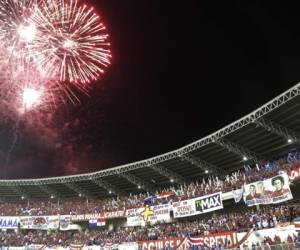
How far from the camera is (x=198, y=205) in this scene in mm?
38750

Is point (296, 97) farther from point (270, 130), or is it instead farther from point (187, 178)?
point (187, 178)

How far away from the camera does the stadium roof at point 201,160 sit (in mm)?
33438

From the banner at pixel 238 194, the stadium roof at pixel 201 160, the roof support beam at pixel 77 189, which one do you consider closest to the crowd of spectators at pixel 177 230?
the banner at pixel 238 194

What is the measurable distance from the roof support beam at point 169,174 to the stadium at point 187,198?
13 cm

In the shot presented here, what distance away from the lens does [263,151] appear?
38469mm

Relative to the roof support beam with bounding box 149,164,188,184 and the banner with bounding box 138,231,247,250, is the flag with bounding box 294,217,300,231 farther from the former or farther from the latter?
the roof support beam with bounding box 149,164,188,184

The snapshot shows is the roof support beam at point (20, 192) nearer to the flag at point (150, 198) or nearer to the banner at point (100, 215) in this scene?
the banner at point (100, 215)

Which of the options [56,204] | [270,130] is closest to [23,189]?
[56,204]

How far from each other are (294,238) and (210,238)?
8954 mm

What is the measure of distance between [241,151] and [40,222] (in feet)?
95.7

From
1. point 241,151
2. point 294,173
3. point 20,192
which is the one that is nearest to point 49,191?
point 20,192

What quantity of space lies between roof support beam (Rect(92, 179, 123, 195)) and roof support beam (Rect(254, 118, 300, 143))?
26273 millimetres

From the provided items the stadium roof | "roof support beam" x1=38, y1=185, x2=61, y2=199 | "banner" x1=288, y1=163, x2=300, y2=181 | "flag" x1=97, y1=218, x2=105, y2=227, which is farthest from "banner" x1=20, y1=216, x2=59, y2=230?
"banner" x1=288, y1=163, x2=300, y2=181

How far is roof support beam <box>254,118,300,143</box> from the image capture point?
110ft
